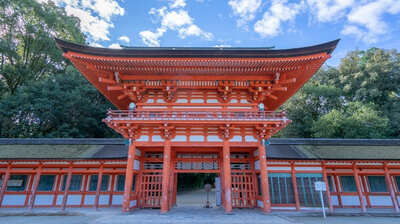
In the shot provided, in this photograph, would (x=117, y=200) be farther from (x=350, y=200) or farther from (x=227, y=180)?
(x=350, y=200)

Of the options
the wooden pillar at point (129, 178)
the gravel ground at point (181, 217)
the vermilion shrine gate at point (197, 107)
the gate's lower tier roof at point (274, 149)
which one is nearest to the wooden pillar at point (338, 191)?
the gravel ground at point (181, 217)

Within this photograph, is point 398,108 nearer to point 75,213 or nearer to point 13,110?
point 75,213

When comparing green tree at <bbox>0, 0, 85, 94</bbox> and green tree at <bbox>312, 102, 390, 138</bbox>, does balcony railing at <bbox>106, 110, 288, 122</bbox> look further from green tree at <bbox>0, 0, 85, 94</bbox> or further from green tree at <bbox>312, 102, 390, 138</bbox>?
green tree at <bbox>0, 0, 85, 94</bbox>

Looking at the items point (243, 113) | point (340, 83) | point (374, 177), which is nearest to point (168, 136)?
point (243, 113)

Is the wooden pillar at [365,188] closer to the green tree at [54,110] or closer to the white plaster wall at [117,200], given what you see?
the white plaster wall at [117,200]

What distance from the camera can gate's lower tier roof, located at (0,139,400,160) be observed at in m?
11.0

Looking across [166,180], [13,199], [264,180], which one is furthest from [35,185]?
[264,180]

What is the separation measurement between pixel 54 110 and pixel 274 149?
21.9 meters

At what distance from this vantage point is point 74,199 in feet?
37.2

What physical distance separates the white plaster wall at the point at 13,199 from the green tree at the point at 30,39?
17.6 meters

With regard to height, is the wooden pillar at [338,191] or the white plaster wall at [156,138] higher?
the white plaster wall at [156,138]

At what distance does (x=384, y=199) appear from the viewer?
1089cm

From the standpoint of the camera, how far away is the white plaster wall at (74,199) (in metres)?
11.3

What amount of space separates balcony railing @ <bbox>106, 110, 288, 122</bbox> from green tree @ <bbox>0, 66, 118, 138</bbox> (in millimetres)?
15519
